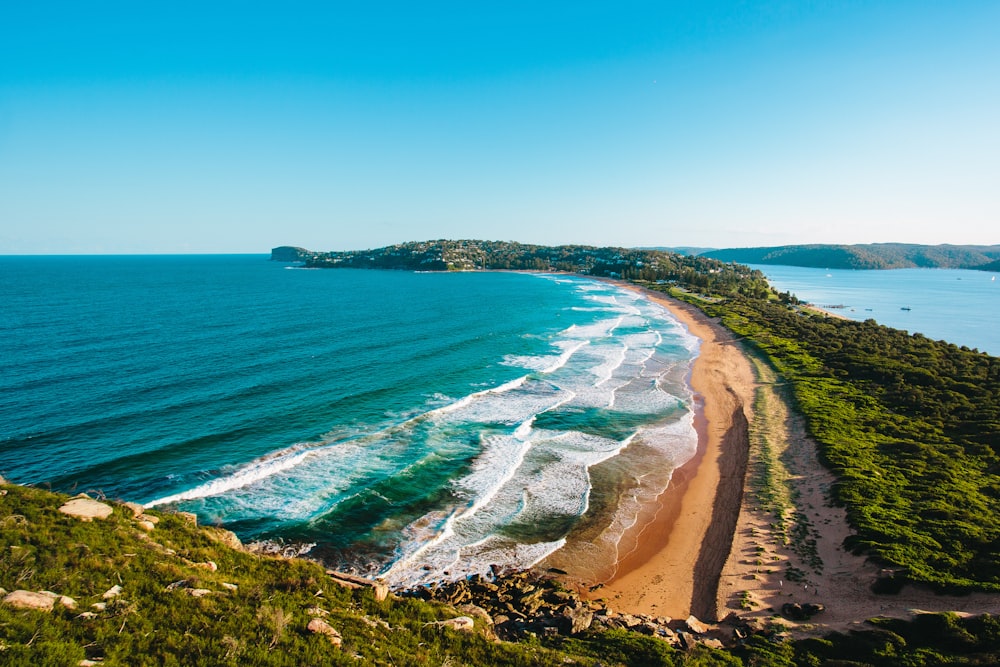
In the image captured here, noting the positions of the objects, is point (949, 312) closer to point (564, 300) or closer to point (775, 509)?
point (564, 300)

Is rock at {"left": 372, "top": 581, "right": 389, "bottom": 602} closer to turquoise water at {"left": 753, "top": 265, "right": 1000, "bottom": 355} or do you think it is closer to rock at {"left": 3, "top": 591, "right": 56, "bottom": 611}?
rock at {"left": 3, "top": 591, "right": 56, "bottom": 611}

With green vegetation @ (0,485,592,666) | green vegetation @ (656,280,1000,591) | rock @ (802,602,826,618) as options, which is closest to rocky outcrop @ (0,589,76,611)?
green vegetation @ (0,485,592,666)

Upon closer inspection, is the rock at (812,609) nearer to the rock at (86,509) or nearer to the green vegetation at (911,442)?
the green vegetation at (911,442)

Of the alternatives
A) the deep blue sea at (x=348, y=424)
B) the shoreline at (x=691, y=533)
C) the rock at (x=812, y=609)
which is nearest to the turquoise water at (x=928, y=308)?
the deep blue sea at (x=348, y=424)

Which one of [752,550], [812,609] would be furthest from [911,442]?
[812,609]

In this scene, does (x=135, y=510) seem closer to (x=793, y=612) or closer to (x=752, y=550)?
(x=793, y=612)
